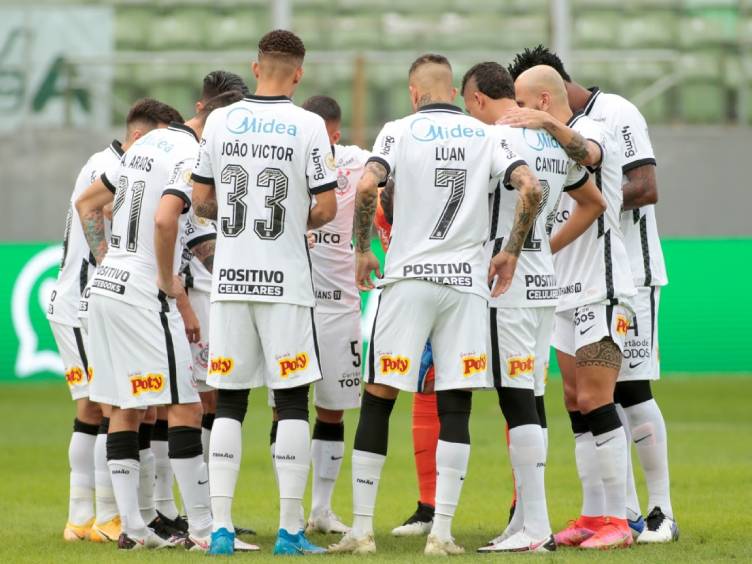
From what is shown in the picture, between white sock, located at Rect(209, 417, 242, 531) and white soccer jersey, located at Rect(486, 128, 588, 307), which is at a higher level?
white soccer jersey, located at Rect(486, 128, 588, 307)

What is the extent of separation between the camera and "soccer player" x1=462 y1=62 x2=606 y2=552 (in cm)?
687

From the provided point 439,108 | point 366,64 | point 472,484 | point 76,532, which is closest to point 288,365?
point 439,108

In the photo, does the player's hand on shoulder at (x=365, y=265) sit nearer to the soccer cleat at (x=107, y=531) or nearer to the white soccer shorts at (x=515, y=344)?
the white soccer shorts at (x=515, y=344)

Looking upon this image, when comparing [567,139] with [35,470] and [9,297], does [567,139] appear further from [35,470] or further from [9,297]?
[9,297]

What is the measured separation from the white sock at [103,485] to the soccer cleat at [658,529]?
2.97 m

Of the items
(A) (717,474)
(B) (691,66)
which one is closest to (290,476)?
(A) (717,474)

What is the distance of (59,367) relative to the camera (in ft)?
58.0

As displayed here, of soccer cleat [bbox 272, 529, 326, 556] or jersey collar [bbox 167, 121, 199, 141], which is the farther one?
jersey collar [bbox 167, 121, 199, 141]

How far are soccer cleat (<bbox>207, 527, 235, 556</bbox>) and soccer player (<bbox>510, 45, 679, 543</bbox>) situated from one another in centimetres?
233

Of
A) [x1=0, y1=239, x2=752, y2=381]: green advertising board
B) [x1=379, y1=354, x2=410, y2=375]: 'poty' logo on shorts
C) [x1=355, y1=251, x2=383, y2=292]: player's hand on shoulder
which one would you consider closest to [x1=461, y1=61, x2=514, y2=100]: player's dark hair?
[x1=355, y1=251, x2=383, y2=292]: player's hand on shoulder

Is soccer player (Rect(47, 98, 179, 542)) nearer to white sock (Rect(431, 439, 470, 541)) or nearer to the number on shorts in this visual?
the number on shorts

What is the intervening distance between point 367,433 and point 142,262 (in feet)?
5.10

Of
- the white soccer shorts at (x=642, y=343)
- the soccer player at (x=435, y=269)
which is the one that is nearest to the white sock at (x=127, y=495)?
the soccer player at (x=435, y=269)

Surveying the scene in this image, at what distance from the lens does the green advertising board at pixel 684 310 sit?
17359mm
